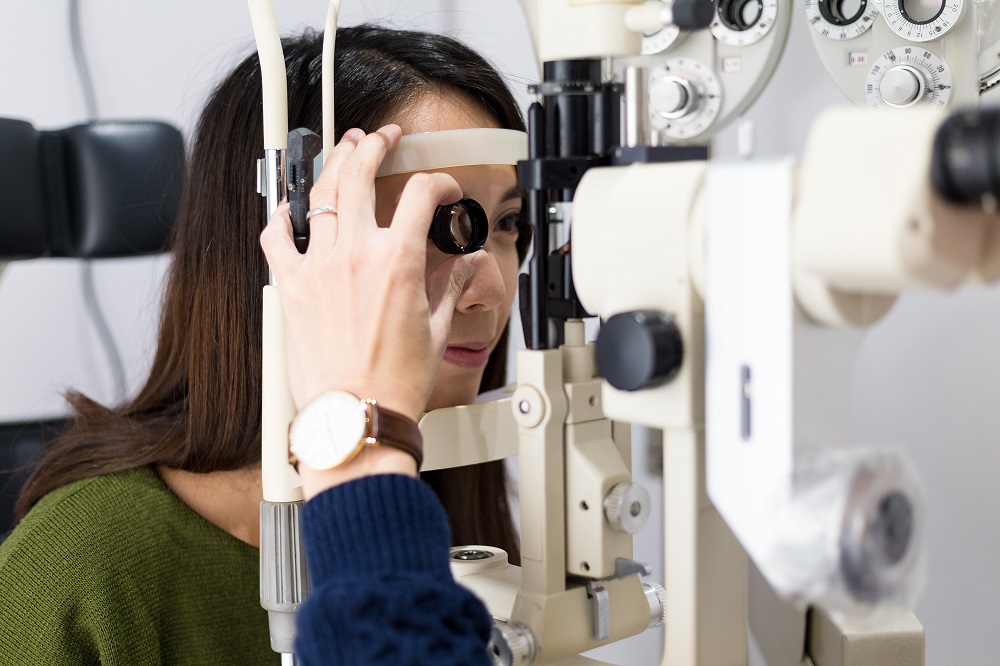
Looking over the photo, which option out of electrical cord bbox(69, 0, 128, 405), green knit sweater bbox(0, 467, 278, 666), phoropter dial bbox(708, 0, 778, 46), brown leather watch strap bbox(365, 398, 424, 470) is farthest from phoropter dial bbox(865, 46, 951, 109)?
electrical cord bbox(69, 0, 128, 405)

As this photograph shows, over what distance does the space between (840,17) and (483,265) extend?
625 mm

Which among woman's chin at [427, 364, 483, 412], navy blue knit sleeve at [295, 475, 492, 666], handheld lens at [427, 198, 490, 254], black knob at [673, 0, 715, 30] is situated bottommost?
navy blue knit sleeve at [295, 475, 492, 666]

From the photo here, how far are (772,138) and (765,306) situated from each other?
3.66ft

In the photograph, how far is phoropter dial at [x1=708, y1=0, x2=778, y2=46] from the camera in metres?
1.33

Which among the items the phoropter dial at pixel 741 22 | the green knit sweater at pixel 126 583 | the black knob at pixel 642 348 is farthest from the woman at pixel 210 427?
the black knob at pixel 642 348

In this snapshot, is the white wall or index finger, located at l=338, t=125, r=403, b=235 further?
the white wall

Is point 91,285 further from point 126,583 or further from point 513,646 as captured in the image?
point 513,646

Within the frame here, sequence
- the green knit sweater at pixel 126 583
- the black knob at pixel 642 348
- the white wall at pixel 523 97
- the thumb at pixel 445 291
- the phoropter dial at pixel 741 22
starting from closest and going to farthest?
the black knob at pixel 642 348 < the thumb at pixel 445 291 < the green knit sweater at pixel 126 583 < the phoropter dial at pixel 741 22 < the white wall at pixel 523 97

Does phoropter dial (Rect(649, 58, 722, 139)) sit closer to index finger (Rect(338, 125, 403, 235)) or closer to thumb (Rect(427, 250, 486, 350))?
thumb (Rect(427, 250, 486, 350))

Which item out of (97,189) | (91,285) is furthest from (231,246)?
(91,285)

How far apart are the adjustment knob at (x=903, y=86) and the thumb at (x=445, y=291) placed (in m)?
0.62

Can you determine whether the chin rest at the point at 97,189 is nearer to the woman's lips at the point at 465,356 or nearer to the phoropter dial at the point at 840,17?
the woman's lips at the point at 465,356

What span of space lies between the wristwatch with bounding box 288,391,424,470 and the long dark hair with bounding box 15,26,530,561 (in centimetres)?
44

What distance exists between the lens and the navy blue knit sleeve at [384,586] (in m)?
0.60
